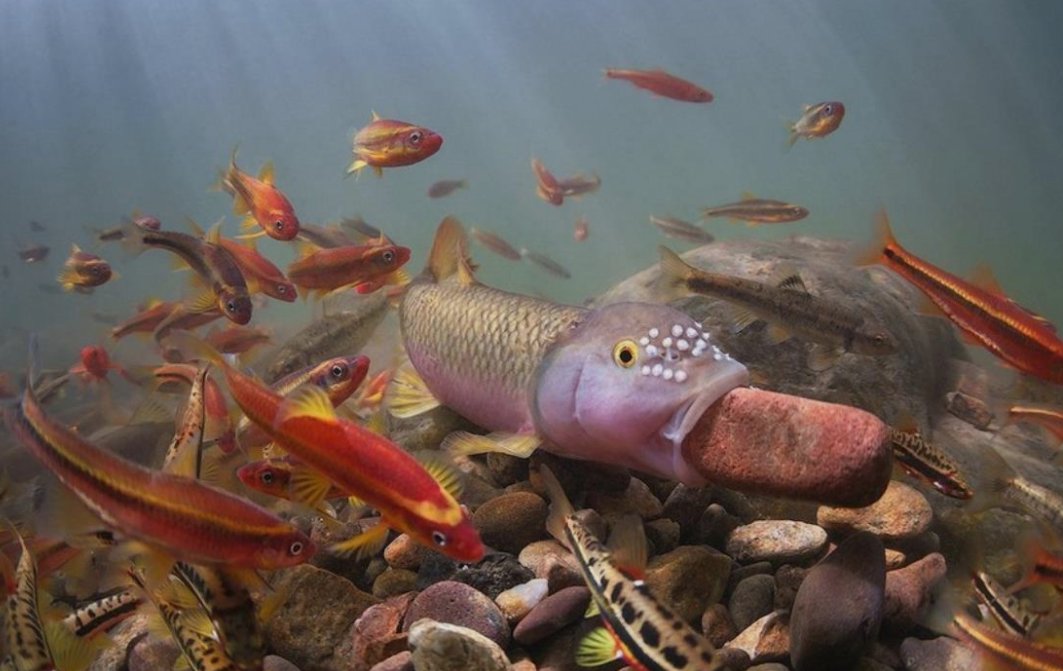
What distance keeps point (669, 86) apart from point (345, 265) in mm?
5828

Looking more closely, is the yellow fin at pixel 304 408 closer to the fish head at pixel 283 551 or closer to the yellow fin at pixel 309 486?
the yellow fin at pixel 309 486

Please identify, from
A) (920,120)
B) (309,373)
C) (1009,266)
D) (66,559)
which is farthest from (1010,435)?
(920,120)

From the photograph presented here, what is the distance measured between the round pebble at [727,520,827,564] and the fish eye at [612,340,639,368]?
1090 mm

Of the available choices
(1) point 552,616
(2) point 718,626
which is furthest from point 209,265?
(2) point 718,626

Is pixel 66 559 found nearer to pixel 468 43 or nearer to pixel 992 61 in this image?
pixel 992 61

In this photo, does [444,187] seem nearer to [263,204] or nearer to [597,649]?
[263,204]

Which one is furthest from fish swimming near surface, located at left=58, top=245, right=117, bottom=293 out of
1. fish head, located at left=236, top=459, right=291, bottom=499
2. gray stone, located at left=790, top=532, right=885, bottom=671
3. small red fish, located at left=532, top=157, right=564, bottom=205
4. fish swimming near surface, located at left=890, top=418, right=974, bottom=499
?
fish swimming near surface, located at left=890, top=418, right=974, bottom=499

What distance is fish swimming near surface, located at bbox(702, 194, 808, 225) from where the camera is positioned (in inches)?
333

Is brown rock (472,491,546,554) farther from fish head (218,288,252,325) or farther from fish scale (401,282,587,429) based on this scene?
fish head (218,288,252,325)

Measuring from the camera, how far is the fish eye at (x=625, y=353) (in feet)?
8.45

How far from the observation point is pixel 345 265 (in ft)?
17.2

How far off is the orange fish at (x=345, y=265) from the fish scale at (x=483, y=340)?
3.53 feet

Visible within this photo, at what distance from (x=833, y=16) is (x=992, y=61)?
19.6 metres

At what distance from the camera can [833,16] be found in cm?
8194
